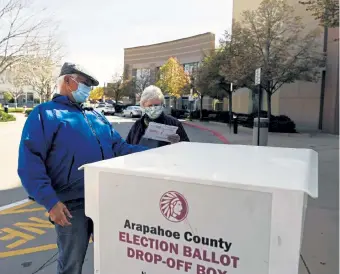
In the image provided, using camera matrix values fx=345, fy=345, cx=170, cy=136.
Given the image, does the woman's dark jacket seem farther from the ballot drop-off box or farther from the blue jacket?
the ballot drop-off box

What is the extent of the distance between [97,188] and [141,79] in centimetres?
5420

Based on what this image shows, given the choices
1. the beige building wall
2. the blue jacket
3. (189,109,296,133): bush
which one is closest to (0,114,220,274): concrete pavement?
the blue jacket

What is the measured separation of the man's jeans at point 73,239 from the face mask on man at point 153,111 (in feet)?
5.19

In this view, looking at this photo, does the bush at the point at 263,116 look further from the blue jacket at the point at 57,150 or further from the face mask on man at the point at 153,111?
the blue jacket at the point at 57,150

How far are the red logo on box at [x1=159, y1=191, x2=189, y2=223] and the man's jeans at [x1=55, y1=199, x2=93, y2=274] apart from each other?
1.00 m

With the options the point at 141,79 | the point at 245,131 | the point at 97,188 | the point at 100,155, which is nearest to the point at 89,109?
the point at 100,155

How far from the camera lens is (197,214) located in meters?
1.49

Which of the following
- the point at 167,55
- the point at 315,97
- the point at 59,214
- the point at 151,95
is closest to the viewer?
the point at 59,214

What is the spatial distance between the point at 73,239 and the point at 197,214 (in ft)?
3.95

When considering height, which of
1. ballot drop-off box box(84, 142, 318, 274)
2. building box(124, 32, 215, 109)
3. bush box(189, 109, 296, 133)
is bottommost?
bush box(189, 109, 296, 133)

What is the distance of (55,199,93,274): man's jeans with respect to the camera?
91.7 inches

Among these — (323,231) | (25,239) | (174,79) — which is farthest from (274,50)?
(174,79)

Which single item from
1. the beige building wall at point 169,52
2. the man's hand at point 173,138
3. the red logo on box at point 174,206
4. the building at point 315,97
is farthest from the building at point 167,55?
the red logo on box at point 174,206

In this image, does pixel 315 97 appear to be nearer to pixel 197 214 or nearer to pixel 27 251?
pixel 27 251
